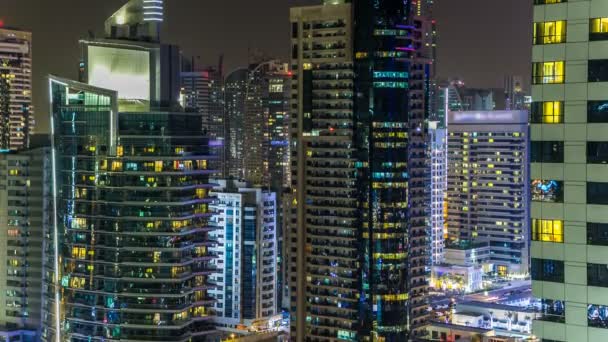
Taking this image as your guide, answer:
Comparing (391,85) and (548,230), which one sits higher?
(391,85)

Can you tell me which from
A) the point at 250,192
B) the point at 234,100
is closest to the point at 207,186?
the point at 250,192

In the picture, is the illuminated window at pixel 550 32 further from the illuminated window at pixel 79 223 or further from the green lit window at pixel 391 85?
the green lit window at pixel 391 85

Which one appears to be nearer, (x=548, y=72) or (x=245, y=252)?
(x=548, y=72)

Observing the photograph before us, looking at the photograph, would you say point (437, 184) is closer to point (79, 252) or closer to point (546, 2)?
point (79, 252)

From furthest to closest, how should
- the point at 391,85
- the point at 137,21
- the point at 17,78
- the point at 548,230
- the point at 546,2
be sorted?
1. the point at 17,78
2. the point at 391,85
3. the point at 137,21
4. the point at 546,2
5. the point at 548,230

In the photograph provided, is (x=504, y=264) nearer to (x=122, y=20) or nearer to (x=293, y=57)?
(x=293, y=57)

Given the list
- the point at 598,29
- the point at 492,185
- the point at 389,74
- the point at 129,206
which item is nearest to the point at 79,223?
the point at 129,206

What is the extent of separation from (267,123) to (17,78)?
15.3 metres

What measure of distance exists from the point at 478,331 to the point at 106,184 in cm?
1714

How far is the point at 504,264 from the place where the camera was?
5803 centimetres

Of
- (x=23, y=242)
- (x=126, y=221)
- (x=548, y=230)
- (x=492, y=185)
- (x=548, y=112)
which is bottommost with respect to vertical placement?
(x=23, y=242)

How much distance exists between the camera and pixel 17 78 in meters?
55.7

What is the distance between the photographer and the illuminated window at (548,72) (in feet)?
25.3

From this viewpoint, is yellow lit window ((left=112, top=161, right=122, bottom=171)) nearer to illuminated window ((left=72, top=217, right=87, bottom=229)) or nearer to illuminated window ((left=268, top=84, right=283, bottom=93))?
illuminated window ((left=72, top=217, right=87, bottom=229))
